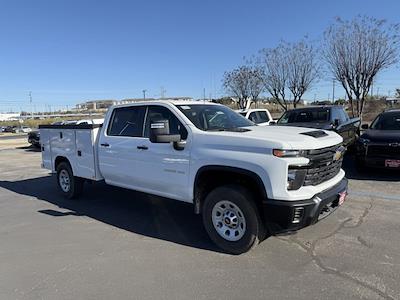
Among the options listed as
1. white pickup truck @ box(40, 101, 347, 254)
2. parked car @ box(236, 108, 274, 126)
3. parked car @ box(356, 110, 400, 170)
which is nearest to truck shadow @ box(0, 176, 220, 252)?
white pickup truck @ box(40, 101, 347, 254)

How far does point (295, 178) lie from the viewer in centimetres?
428

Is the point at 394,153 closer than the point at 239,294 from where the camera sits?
No

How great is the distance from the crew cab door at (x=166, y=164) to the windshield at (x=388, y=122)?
658 centimetres

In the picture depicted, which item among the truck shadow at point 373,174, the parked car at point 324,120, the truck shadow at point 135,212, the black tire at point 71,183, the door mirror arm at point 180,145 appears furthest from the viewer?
the parked car at point 324,120

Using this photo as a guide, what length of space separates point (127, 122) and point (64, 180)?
2705 mm

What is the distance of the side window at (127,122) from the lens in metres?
6.13

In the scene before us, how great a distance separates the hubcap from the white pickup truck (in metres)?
1.84

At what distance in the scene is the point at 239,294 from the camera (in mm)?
3699

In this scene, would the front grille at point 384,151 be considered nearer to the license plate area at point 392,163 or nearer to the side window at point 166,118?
the license plate area at point 392,163

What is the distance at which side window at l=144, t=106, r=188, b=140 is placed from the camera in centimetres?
530

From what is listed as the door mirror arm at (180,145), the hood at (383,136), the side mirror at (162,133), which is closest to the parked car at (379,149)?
the hood at (383,136)

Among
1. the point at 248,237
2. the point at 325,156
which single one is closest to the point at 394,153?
the point at 325,156

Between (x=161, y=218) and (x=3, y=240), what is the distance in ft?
7.71

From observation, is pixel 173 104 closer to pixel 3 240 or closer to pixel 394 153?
pixel 3 240
